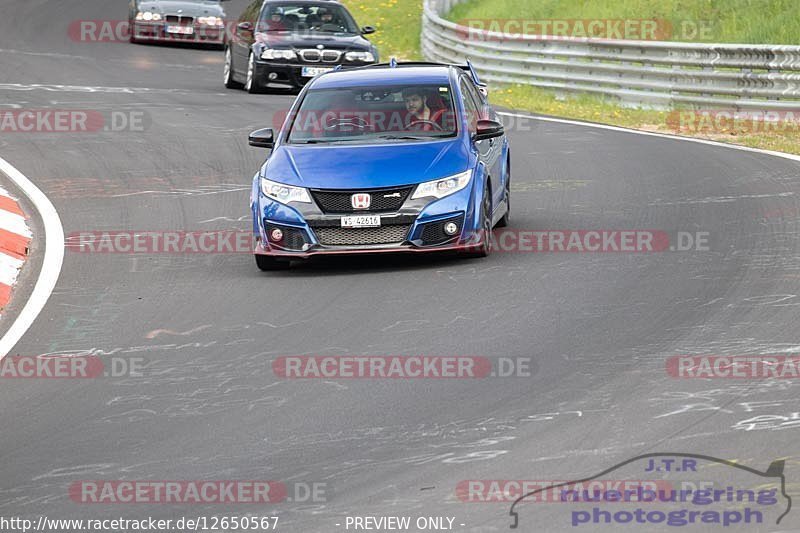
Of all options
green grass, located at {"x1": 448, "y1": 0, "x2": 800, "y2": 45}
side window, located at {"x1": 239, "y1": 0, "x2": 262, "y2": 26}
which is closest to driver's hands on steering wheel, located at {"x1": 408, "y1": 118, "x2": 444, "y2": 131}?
side window, located at {"x1": 239, "y1": 0, "x2": 262, "y2": 26}

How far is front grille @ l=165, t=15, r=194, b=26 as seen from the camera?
3481cm

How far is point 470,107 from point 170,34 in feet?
72.8

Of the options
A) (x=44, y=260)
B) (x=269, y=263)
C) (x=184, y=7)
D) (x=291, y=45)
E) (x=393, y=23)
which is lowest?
(x=393, y=23)

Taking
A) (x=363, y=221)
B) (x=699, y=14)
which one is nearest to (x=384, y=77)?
(x=363, y=221)

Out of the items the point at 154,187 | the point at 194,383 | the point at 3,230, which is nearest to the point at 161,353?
the point at 194,383

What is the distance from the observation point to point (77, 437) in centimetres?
789

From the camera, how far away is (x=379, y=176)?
12188mm

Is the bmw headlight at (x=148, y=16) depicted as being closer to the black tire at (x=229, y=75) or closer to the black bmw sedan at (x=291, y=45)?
the black bmw sedan at (x=291, y=45)

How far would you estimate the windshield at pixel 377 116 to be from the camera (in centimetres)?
1305

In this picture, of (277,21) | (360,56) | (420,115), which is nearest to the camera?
(420,115)

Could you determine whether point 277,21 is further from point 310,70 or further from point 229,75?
point 310,70

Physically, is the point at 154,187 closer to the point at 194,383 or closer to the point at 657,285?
the point at 657,285

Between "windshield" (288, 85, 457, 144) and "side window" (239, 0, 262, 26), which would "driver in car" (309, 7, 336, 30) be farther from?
"windshield" (288, 85, 457, 144)

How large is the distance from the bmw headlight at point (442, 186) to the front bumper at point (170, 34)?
23383 millimetres
